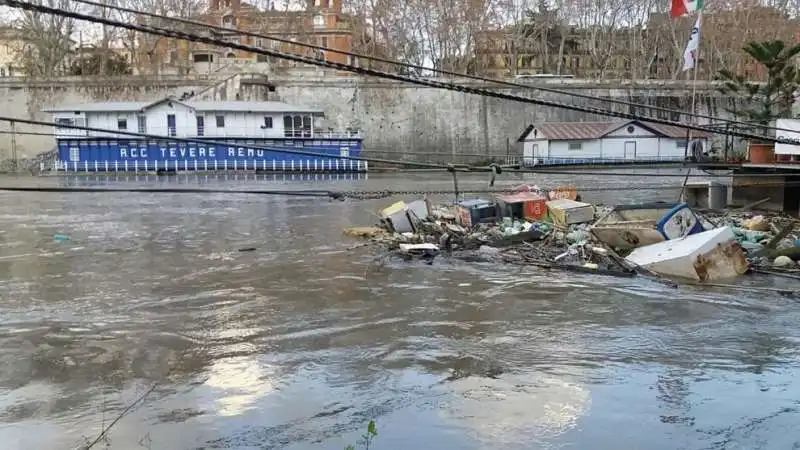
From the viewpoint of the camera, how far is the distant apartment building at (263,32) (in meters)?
64.6

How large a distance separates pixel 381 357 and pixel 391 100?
52753 millimetres

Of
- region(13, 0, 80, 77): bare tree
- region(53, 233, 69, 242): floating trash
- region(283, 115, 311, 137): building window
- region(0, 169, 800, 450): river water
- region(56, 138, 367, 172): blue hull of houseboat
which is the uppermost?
region(13, 0, 80, 77): bare tree

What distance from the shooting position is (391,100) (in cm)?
5875

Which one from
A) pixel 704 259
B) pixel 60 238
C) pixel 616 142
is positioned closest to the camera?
pixel 704 259

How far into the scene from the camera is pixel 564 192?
1845 centimetres

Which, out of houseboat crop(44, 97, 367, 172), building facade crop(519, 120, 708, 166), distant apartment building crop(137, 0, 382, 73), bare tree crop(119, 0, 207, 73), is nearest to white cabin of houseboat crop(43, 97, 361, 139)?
houseboat crop(44, 97, 367, 172)

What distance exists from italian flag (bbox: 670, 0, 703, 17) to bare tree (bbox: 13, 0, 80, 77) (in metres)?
51.3

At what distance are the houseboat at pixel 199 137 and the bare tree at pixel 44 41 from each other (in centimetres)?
1091

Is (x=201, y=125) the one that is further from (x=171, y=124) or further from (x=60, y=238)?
(x=60, y=238)

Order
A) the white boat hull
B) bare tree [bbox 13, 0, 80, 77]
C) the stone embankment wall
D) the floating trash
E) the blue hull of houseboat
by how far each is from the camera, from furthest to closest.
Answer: bare tree [bbox 13, 0, 80, 77]
the stone embankment wall
the blue hull of houseboat
the floating trash
the white boat hull

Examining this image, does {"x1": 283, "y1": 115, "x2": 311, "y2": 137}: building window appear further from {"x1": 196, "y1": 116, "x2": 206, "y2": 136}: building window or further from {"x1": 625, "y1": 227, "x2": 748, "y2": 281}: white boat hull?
{"x1": 625, "y1": 227, "x2": 748, "y2": 281}: white boat hull

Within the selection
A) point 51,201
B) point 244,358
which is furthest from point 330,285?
point 51,201

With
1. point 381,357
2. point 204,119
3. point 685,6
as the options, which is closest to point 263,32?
point 204,119

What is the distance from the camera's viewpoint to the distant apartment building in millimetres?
64562
